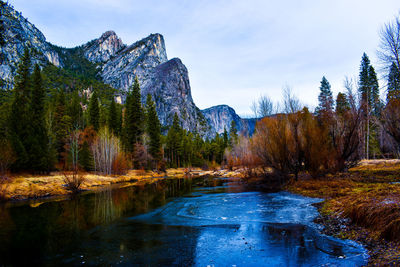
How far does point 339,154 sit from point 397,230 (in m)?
14.5

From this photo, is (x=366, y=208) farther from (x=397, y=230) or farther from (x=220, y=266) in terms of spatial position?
(x=220, y=266)

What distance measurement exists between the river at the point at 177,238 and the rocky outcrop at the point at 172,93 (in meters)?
137

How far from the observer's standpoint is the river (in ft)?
17.7

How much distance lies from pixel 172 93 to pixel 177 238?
522ft

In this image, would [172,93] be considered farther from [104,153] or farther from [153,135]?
[104,153]

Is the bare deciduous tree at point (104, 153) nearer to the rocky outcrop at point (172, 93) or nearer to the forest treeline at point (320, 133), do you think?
the forest treeline at point (320, 133)

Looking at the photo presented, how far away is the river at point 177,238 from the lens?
5395 mm

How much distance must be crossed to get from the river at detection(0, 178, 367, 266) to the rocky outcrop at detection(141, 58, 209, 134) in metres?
137

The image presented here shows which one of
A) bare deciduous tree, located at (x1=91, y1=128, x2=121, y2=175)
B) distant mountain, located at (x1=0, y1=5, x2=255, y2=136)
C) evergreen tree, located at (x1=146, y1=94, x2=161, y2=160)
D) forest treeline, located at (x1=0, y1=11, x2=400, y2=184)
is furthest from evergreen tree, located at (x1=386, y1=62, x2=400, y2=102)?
distant mountain, located at (x1=0, y1=5, x2=255, y2=136)

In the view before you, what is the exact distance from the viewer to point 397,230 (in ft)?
16.4

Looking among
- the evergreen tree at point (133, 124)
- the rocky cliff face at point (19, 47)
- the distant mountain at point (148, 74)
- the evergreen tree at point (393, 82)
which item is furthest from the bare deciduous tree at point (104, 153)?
the distant mountain at point (148, 74)

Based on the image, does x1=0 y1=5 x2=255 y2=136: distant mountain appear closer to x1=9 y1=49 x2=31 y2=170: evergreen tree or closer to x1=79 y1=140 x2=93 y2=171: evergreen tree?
x1=79 y1=140 x2=93 y2=171: evergreen tree

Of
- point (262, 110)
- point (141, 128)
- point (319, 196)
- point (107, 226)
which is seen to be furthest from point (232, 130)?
point (107, 226)

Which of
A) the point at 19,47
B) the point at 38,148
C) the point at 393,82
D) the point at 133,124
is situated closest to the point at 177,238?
the point at 393,82
